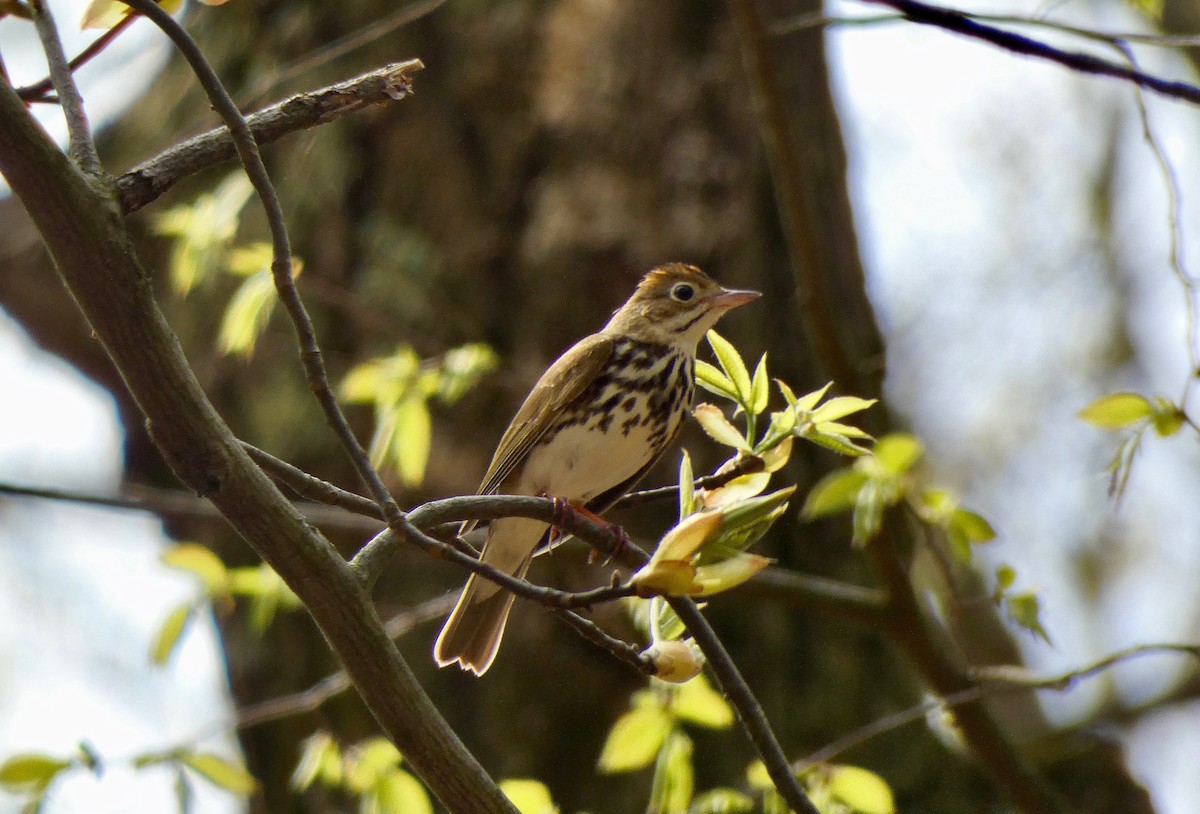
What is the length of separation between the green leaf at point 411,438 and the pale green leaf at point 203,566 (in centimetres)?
52

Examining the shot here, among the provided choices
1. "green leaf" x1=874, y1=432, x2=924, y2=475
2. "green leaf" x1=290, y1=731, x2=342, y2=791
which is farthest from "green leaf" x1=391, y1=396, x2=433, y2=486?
"green leaf" x1=874, y1=432, x2=924, y2=475

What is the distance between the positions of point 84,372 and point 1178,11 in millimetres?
6196

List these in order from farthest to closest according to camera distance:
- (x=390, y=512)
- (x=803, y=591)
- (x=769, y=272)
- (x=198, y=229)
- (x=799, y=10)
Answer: (x=799, y=10) → (x=769, y=272) → (x=198, y=229) → (x=803, y=591) → (x=390, y=512)

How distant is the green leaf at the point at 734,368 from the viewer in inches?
72.7

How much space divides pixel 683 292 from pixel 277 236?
2302mm

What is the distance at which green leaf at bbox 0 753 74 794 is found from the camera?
7.42 feet

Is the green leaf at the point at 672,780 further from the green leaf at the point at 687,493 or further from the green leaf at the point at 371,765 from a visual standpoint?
the green leaf at the point at 687,493

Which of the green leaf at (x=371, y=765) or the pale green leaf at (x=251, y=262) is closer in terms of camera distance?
the green leaf at (x=371, y=765)

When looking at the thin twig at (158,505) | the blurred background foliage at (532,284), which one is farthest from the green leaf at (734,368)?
the blurred background foliage at (532,284)

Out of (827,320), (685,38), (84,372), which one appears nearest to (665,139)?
(685,38)

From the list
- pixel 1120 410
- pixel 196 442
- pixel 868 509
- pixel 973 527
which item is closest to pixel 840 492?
pixel 868 509

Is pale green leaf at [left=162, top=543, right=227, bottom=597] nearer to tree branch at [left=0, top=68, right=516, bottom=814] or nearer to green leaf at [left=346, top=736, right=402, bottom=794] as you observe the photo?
green leaf at [left=346, top=736, right=402, bottom=794]

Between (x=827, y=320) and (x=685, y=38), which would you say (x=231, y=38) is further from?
(x=827, y=320)

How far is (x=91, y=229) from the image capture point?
1.29 metres
